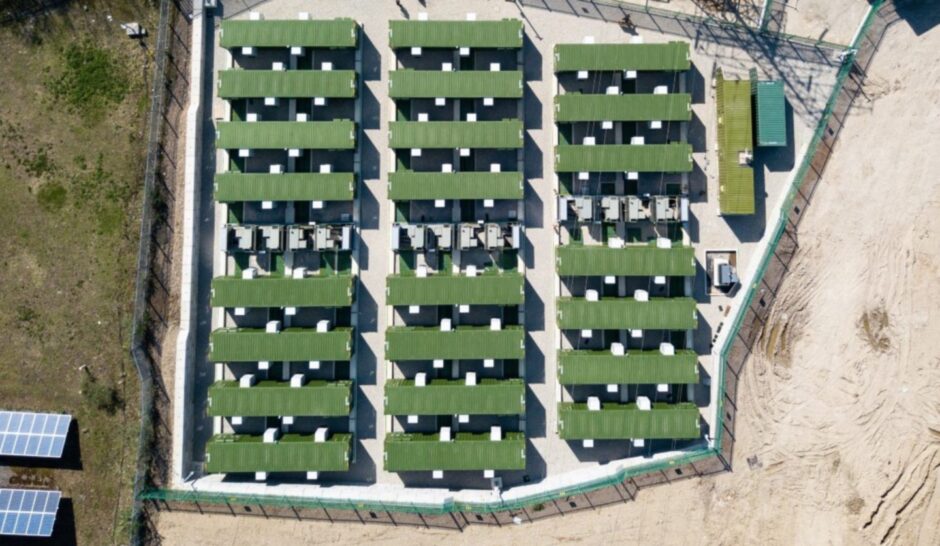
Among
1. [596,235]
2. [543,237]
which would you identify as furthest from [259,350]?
[596,235]

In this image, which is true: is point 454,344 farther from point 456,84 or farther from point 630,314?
point 456,84

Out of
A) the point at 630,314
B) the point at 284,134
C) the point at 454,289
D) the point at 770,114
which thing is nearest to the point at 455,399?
the point at 454,289

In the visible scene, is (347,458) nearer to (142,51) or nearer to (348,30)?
(348,30)

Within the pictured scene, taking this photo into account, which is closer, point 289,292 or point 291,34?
point 289,292

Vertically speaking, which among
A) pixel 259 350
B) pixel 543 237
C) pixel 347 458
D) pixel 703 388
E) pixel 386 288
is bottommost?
pixel 347 458

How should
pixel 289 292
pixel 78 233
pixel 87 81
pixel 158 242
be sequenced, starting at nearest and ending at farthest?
pixel 289 292
pixel 78 233
pixel 158 242
pixel 87 81

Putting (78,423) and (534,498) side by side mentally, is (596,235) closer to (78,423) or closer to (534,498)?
(534,498)

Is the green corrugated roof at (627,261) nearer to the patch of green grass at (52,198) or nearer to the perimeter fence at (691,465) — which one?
the perimeter fence at (691,465)

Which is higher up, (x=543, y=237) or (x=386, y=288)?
(x=543, y=237)
